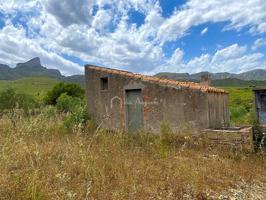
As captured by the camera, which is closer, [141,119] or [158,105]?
[158,105]

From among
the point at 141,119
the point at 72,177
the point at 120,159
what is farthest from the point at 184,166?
the point at 141,119

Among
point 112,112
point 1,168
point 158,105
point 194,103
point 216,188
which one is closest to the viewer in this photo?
point 1,168

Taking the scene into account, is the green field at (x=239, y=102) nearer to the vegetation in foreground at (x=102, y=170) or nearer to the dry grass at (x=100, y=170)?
the vegetation in foreground at (x=102, y=170)

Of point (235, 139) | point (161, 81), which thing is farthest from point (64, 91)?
point (235, 139)

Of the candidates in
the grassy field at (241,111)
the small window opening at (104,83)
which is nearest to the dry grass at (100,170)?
the grassy field at (241,111)

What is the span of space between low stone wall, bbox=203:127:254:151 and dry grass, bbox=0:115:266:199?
2.60ft

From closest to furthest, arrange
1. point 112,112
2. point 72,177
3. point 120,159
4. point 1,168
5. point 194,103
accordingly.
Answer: point 1,168 < point 72,177 < point 120,159 < point 194,103 < point 112,112

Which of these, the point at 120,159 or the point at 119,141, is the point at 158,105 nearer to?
the point at 119,141

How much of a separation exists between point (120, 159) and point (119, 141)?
2.40ft

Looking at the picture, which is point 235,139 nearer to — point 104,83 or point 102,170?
point 102,170

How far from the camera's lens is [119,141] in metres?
5.95

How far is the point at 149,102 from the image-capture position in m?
10.4

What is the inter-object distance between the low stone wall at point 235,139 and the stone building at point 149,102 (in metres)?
0.79

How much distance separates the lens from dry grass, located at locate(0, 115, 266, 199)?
340cm
